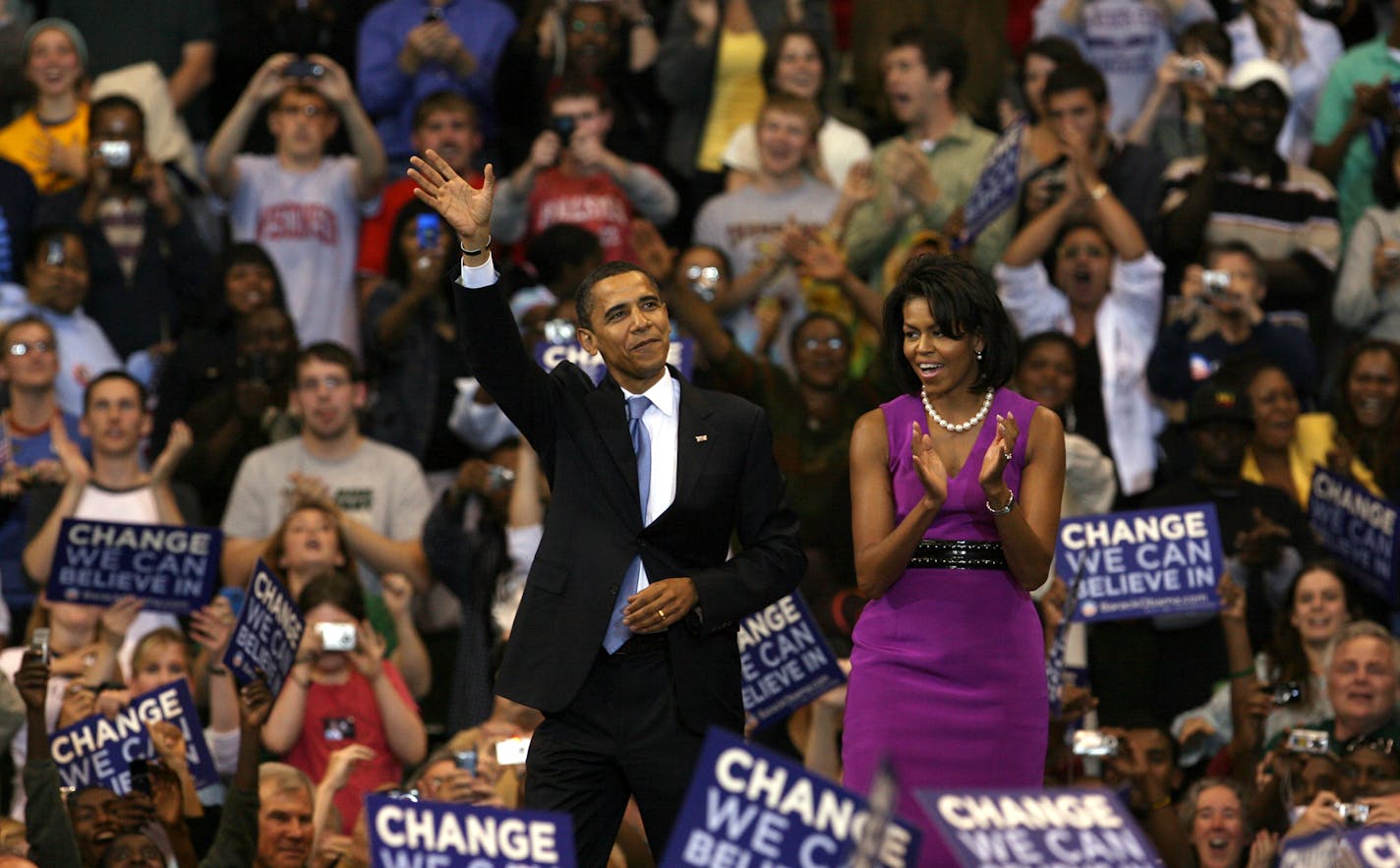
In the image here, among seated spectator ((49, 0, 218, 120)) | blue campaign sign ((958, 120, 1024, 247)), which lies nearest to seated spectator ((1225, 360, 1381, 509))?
blue campaign sign ((958, 120, 1024, 247))

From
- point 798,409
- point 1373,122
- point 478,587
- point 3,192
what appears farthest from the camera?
point 1373,122

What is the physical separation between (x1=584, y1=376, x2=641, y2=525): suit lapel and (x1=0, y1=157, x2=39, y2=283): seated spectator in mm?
5212

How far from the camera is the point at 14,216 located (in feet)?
32.3

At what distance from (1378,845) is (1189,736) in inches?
140

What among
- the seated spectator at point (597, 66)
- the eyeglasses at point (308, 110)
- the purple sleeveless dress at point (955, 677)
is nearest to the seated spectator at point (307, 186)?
the eyeglasses at point (308, 110)

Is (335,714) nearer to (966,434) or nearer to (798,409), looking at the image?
(798,409)

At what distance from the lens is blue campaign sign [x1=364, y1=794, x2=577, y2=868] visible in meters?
4.42

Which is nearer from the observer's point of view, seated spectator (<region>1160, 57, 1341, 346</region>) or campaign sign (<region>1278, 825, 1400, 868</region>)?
campaign sign (<region>1278, 825, 1400, 868</region>)

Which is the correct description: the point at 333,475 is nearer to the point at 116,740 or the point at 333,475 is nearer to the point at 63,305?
the point at 63,305

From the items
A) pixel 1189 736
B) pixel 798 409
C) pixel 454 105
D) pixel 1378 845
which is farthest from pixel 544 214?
pixel 1378 845

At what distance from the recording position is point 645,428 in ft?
17.3

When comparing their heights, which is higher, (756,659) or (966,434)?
(966,434)

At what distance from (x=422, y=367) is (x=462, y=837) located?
16.8 ft

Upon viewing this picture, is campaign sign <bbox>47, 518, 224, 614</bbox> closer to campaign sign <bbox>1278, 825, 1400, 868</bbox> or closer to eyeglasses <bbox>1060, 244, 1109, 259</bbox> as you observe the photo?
eyeglasses <bbox>1060, 244, 1109, 259</bbox>
